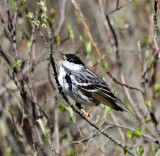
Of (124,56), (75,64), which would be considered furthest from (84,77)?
(124,56)

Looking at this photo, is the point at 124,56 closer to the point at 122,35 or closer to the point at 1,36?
the point at 122,35

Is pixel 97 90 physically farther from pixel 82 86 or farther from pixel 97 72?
pixel 97 72

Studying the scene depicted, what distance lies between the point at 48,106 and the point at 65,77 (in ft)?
8.27

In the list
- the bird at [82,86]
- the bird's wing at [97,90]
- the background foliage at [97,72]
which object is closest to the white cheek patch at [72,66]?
the bird at [82,86]

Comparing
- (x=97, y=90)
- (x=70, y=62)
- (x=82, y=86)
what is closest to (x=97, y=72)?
(x=97, y=90)

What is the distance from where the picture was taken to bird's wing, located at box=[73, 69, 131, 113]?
14.5 ft

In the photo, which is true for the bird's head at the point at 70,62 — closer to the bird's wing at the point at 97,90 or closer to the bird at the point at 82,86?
the bird at the point at 82,86

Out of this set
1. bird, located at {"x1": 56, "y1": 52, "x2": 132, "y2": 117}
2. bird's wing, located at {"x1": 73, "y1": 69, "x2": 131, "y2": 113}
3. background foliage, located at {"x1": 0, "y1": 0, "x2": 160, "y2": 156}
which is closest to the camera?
bird, located at {"x1": 56, "y1": 52, "x2": 132, "y2": 117}

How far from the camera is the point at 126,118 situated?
6168 mm

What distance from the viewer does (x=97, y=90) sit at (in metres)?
4.66

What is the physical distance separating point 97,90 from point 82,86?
30 centimetres

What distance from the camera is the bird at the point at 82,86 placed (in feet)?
14.0

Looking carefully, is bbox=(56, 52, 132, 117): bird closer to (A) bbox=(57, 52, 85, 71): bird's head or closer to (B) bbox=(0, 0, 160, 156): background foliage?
(A) bbox=(57, 52, 85, 71): bird's head

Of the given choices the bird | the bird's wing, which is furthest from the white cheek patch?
the bird's wing
